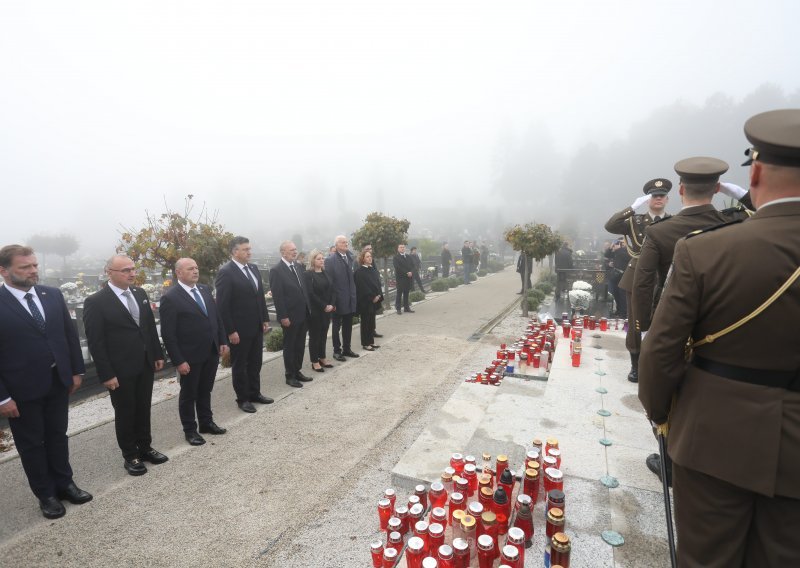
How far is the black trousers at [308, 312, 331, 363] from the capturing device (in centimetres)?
709

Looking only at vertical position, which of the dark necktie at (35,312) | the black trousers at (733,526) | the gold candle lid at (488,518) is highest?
the dark necktie at (35,312)

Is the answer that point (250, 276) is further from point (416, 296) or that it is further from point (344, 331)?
point (416, 296)

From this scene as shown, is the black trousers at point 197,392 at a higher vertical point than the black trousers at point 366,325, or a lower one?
higher

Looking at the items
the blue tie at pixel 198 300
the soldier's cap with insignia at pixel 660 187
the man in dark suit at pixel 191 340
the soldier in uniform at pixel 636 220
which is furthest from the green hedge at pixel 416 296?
the soldier's cap with insignia at pixel 660 187

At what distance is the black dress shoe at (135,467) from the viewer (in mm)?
4129

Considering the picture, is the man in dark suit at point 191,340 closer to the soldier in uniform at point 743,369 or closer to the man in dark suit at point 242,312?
the man in dark suit at point 242,312

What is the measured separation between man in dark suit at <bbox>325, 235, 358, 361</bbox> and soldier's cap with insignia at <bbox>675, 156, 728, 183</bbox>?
5.26 meters

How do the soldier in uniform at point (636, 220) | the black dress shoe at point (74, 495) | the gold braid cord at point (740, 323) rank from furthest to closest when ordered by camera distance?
the soldier in uniform at point (636, 220)
the black dress shoe at point (74, 495)
the gold braid cord at point (740, 323)

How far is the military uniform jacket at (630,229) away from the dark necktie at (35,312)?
5.62 meters

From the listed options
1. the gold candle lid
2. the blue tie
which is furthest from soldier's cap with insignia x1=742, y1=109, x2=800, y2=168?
the blue tie

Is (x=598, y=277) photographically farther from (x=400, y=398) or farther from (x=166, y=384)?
(x=166, y=384)

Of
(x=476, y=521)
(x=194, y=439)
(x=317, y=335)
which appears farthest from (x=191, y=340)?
(x=476, y=521)

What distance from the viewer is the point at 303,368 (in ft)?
24.3

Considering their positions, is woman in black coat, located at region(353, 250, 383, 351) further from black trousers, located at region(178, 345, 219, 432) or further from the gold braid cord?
the gold braid cord
